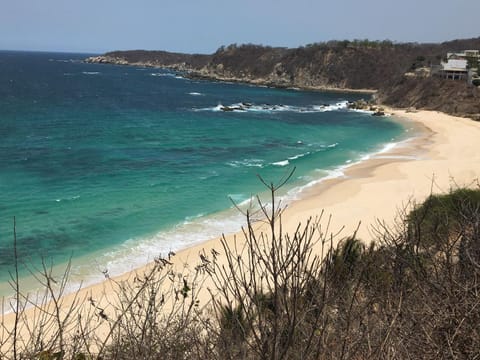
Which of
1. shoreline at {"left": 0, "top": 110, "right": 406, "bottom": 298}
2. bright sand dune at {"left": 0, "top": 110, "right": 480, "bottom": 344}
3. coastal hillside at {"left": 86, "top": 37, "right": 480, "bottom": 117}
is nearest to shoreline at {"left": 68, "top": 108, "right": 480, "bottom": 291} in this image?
bright sand dune at {"left": 0, "top": 110, "right": 480, "bottom": 344}

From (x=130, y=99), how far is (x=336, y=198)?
61976mm

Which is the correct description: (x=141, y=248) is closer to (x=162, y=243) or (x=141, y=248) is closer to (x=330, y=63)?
A: (x=162, y=243)

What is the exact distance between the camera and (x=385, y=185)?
3158 centimetres

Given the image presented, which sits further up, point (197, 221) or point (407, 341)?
point (407, 341)

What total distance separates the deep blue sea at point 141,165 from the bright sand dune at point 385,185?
171cm

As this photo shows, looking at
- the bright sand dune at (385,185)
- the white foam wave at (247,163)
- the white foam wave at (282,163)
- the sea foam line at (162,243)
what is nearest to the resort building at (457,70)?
the bright sand dune at (385,185)

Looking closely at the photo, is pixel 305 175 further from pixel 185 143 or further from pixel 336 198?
pixel 185 143

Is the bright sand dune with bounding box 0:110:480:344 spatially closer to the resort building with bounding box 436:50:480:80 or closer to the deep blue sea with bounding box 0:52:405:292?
the deep blue sea with bounding box 0:52:405:292

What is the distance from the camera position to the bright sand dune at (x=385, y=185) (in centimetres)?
2369

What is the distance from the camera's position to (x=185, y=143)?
46219 mm

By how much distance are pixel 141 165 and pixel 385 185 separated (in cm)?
1923

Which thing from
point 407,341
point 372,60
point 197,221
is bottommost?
point 197,221

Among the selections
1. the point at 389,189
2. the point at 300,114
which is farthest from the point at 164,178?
the point at 300,114

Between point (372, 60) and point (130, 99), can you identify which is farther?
point (372, 60)
